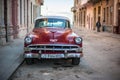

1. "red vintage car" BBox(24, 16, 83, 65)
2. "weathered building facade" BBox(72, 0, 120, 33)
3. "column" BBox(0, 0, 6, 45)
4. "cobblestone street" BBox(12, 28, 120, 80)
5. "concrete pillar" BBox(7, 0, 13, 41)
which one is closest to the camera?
"cobblestone street" BBox(12, 28, 120, 80)

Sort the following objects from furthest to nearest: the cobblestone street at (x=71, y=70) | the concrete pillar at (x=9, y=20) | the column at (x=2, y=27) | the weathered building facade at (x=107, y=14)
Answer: the weathered building facade at (x=107, y=14) < the concrete pillar at (x=9, y=20) < the column at (x=2, y=27) < the cobblestone street at (x=71, y=70)

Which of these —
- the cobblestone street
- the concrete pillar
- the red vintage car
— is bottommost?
the cobblestone street

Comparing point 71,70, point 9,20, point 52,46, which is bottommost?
point 71,70

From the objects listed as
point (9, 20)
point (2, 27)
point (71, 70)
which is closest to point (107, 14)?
point (9, 20)

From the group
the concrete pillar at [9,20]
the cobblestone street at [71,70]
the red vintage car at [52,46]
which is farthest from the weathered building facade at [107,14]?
the red vintage car at [52,46]

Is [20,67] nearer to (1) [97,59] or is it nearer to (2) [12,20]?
(1) [97,59]

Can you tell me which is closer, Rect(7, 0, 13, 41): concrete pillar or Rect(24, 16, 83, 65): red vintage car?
Rect(24, 16, 83, 65): red vintage car

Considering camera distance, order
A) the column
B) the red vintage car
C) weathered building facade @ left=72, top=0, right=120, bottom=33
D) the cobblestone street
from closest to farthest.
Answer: the cobblestone street
the red vintage car
the column
weathered building facade @ left=72, top=0, right=120, bottom=33

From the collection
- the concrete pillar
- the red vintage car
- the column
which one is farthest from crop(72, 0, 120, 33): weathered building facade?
the red vintage car

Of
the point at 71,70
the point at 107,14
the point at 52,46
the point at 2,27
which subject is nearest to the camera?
the point at 71,70

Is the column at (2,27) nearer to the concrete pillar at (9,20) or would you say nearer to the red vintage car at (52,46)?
the concrete pillar at (9,20)

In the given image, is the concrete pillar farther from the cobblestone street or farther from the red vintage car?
the red vintage car

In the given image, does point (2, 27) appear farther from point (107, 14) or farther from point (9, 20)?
point (107, 14)

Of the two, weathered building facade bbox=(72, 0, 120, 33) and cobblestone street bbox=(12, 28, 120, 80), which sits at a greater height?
weathered building facade bbox=(72, 0, 120, 33)
